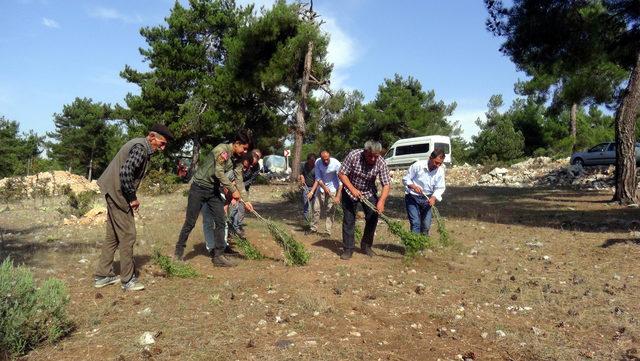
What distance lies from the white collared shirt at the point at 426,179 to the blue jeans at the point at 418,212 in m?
0.12

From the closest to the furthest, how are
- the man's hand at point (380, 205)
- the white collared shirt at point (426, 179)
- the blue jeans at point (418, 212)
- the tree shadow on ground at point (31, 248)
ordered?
the man's hand at point (380, 205) < the white collared shirt at point (426, 179) < the blue jeans at point (418, 212) < the tree shadow on ground at point (31, 248)

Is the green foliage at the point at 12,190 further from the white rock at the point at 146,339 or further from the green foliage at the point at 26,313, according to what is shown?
the white rock at the point at 146,339

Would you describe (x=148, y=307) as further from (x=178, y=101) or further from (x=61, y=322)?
(x=178, y=101)

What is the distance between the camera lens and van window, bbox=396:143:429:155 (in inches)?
1143

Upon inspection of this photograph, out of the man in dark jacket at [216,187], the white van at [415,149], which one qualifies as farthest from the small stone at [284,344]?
the white van at [415,149]

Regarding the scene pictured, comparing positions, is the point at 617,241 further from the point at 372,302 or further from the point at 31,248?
the point at 31,248

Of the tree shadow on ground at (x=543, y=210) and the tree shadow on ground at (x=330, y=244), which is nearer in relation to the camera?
the tree shadow on ground at (x=330, y=244)

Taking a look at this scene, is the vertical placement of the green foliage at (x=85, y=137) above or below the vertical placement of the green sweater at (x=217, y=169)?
above

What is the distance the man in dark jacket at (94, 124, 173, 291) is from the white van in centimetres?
2403

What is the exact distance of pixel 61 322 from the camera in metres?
4.20

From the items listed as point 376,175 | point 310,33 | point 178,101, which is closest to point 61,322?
point 376,175

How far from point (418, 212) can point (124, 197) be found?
4.07m

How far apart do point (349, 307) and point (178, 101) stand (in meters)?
27.1

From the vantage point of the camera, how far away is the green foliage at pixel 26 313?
3762 millimetres
